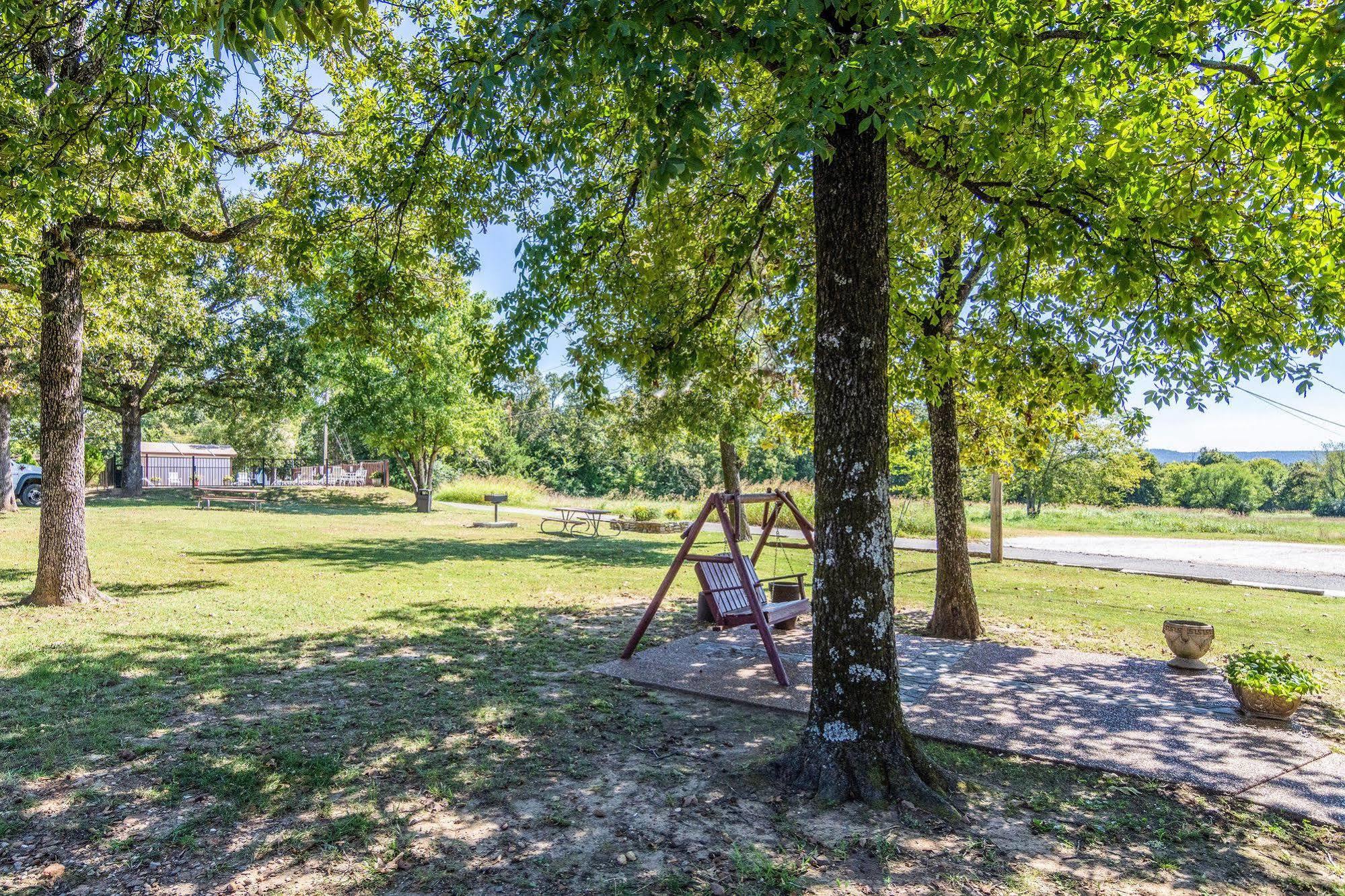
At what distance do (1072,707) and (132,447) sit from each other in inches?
1202

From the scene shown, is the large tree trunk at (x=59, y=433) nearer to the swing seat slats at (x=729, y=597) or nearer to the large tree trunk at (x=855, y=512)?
the swing seat slats at (x=729, y=597)

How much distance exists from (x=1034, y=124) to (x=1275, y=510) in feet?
218

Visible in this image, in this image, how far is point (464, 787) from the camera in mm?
4098

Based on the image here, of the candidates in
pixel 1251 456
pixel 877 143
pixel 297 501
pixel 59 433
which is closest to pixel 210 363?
pixel 297 501

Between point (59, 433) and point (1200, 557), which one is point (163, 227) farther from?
point (1200, 557)

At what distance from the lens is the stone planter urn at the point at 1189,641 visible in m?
6.69

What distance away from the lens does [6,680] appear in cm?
579

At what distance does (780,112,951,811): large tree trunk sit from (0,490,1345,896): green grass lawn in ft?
1.06

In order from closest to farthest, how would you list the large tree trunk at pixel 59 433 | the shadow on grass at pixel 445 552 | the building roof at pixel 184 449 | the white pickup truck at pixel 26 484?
the large tree trunk at pixel 59 433 → the shadow on grass at pixel 445 552 → the white pickup truck at pixel 26 484 → the building roof at pixel 184 449

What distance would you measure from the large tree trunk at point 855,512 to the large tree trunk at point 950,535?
4352mm

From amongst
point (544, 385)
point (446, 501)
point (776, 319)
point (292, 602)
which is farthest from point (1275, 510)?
point (292, 602)

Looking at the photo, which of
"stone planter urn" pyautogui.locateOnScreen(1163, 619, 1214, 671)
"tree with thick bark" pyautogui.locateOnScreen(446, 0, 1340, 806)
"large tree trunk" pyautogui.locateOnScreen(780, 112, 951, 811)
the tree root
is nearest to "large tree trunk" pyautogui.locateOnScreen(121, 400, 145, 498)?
"tree with thick bark" pyautogui.locateOnScreen(446, 0, 1340, 806)

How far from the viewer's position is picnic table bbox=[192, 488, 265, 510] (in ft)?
80.6

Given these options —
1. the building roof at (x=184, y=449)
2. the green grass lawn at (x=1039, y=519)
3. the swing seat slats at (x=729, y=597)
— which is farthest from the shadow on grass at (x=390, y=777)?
the building roof at (x=184, y=449)
